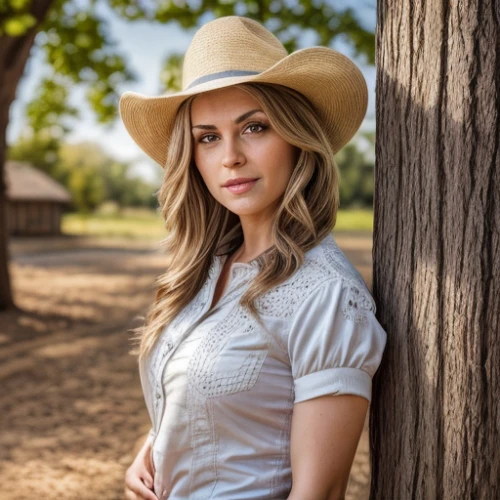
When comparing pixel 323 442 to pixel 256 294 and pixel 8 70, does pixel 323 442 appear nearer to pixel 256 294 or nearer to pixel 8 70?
pixel 256 294

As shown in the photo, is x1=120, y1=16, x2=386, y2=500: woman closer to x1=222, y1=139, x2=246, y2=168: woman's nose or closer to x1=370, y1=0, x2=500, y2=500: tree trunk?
x1=222, y1=139, x2=246, y2=168: woman's nose

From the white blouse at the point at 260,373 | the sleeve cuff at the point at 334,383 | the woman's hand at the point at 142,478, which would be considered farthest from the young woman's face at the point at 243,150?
the woman's hand at the point at 142,478

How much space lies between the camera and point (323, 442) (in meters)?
1.54

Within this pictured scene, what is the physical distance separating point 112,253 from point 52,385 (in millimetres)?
15680

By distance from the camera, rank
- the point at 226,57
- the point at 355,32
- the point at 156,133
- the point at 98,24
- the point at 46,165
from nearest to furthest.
Answer: the point at 226,57 < the point at 156,133 < the point at 355,32 < the point at 98,24 < the point at 46,165

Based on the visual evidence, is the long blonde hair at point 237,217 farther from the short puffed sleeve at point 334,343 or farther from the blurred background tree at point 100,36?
the blurred background tree at point 100,36

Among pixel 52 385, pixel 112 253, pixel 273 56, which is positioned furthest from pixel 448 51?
pixel 112 253

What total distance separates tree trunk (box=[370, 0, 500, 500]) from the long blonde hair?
20 cm

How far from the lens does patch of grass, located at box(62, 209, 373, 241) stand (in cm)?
3253

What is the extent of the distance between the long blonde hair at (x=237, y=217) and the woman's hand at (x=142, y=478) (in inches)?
15.7

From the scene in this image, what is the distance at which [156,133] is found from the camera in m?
2.21

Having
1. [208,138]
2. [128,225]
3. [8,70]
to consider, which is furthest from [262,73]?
[128,225]

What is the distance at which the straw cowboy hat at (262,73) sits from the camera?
179cm

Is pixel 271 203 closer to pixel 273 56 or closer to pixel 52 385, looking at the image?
pixel 273 56
